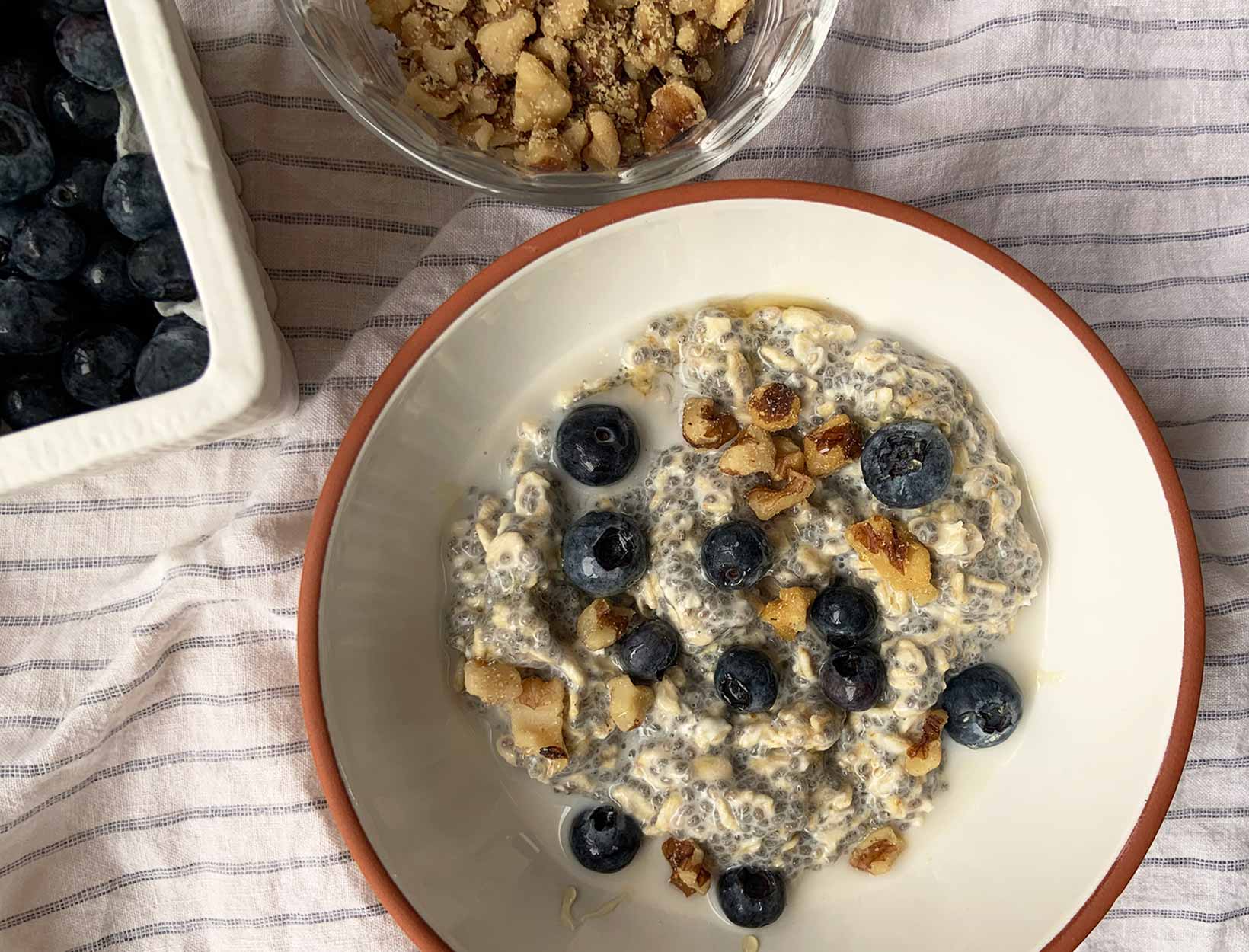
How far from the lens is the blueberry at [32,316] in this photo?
0.70 meters

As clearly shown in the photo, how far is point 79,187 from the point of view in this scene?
0.71m

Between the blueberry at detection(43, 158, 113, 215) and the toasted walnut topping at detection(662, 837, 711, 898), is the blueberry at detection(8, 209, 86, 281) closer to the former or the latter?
the blueberry at detection(43, 158, 113, 215)

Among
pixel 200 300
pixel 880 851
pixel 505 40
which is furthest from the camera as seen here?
pixel 880 851

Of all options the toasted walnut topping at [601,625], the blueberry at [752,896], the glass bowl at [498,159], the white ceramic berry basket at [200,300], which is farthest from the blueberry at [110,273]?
the blueberry at [752,896]

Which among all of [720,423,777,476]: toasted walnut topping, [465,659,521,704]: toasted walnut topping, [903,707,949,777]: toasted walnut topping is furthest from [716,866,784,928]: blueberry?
[720,423,777,476]: toasted walnut topping

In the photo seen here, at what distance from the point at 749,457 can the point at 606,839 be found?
369mm

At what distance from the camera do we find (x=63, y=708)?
957 mm

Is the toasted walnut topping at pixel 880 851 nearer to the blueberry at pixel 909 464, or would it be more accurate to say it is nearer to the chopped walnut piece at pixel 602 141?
the blueberry at pixel 909 464

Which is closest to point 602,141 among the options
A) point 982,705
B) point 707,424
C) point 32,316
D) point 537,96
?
point 537,96

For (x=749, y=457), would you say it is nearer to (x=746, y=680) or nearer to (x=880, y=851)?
(x=746, y=680)

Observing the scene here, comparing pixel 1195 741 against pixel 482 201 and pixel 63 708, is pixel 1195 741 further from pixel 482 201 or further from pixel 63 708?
pixel 63 708

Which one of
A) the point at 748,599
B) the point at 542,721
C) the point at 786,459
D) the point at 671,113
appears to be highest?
the point at 671,113

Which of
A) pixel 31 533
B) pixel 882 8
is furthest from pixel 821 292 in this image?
pixel 31 533

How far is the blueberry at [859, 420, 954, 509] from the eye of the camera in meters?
0.80
